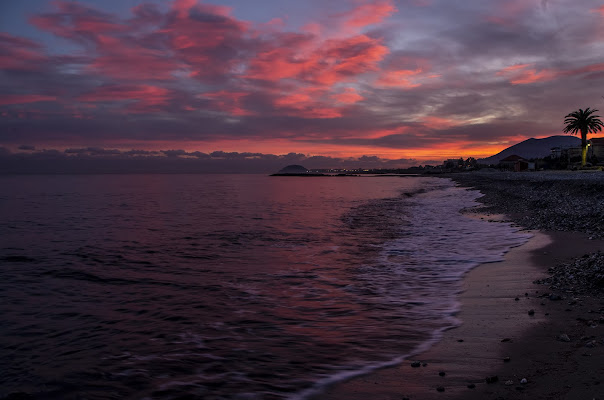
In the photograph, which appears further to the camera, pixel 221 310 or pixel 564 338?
pixel 221 310

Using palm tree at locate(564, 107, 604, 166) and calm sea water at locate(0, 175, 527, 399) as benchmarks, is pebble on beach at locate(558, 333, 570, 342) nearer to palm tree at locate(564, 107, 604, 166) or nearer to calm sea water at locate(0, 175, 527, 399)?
calm sea water at locate(0, 175, 527, 399)

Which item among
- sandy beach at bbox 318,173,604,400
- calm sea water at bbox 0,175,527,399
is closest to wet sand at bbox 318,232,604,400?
sandy beach at bbox 318,173,604,400

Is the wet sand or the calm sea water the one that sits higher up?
the wet sand

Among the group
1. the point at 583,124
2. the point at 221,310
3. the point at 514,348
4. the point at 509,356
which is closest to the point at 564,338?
the point at 514,348

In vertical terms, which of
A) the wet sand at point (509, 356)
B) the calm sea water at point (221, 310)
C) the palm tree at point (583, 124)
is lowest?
the calm sea water at point (221, 310)

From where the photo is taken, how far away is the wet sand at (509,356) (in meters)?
4.47

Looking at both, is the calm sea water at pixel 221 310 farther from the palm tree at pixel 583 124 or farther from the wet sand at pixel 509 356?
the palm tree at pixel 583 124

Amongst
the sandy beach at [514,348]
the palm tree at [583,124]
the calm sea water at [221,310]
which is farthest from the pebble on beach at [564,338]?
the palm tree at [583,124]

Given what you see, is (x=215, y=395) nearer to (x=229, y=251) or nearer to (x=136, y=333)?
(x=136, y=333)

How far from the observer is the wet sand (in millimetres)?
4473

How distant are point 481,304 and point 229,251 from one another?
34.9ft

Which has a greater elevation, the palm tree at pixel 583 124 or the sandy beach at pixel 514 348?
the palm tree at pixel 583 124

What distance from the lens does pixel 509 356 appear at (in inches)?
212

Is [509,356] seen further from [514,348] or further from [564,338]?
[564,338]
